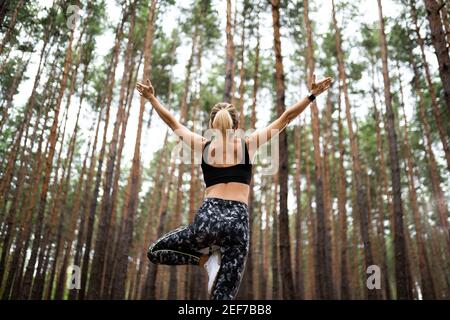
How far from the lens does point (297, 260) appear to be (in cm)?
1642

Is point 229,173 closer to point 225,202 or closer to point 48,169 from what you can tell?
point 225,202

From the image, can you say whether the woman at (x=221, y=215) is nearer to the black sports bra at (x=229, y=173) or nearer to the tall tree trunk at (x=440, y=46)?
the black sports bra at (x=229, y=173)

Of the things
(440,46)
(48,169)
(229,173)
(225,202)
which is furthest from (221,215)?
(48,169)

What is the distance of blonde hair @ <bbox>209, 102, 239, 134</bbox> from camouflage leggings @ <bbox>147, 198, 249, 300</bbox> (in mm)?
485

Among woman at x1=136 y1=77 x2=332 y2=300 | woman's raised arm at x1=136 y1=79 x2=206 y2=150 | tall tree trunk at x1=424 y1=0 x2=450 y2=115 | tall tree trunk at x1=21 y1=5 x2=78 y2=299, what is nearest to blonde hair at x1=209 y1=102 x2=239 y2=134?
woman at x1=136 y1=77 x2=332 y2=300

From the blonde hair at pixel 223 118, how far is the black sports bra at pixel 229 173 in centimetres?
21

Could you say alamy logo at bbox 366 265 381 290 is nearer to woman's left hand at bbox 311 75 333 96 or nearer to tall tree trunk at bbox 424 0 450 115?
tall tree trunk at bbox 424 0 450 115

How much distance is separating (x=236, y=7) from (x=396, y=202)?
350 inches

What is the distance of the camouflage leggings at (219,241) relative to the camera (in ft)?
6.84

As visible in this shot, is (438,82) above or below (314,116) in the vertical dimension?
above

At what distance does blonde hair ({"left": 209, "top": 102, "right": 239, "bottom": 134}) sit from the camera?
7.68 ft
